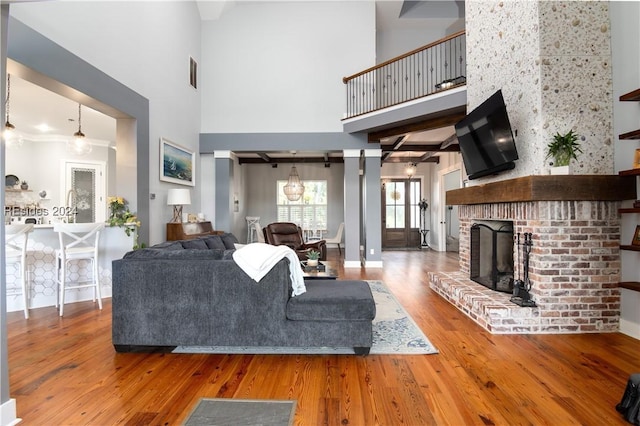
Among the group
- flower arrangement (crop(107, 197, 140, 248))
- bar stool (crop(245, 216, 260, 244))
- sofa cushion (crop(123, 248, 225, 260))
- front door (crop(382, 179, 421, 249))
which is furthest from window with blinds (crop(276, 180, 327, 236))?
sofa cushion (crop(123, 248, 225, 260))

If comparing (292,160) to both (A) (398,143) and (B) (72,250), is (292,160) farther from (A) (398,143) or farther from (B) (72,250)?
(B) (72,250)

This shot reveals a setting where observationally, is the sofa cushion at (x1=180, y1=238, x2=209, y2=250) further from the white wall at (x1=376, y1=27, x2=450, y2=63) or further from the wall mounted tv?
the white wall at (x1=376, y1=27, x2=450, y2=63)

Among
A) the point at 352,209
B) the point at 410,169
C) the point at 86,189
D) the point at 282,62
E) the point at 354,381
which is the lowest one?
the point at 354,381

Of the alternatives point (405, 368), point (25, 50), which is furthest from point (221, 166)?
point (405, 368)

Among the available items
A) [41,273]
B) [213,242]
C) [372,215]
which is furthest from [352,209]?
[41,273]

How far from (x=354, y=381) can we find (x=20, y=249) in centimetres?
391

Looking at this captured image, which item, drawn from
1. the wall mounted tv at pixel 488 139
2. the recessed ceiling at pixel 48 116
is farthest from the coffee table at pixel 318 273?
the recessed ceiling at pixel 48 116

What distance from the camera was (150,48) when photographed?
5.16m

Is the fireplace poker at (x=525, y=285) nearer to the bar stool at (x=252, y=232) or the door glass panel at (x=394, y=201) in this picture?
the bar stool at (x=252, y=232)

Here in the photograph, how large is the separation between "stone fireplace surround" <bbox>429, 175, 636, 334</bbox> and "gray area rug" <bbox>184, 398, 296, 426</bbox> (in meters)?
2.22

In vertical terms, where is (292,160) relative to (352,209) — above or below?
above

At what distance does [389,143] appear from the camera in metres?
7.82

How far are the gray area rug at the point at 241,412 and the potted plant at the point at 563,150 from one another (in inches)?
122

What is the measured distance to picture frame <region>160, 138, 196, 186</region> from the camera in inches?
219
